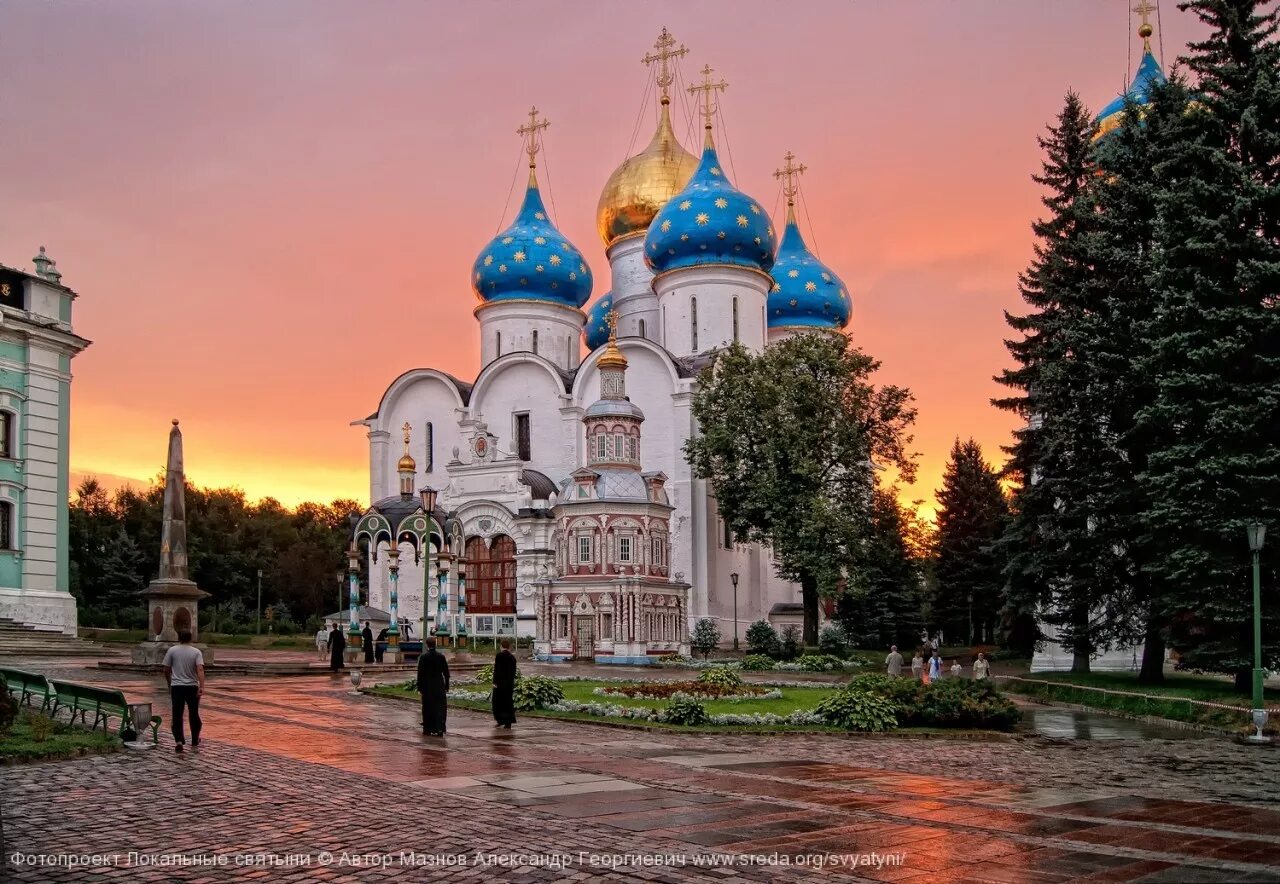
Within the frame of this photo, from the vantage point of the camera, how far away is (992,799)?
10328 millimetres

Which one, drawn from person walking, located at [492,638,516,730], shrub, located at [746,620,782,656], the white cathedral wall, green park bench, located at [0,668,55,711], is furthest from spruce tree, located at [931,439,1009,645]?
green park bench, located at [0,668,55,711]

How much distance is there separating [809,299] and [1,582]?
123ft

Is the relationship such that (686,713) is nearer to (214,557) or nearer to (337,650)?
(337,650)

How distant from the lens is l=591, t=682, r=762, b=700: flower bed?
21.4 meters

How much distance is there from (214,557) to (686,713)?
50764mm

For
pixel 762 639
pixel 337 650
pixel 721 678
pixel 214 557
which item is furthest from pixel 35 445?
pixel 214 557

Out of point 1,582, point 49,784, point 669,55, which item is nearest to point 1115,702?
point 49,784

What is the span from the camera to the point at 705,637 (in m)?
44.8

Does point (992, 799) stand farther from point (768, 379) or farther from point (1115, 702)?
point (768, 379)

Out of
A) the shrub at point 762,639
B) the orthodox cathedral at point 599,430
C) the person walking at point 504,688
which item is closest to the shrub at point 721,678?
the person walking at point 504,688

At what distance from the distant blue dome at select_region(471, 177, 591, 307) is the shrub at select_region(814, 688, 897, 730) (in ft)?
129

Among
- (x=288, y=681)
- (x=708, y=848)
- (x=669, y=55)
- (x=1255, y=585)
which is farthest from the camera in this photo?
(x=669, y=55)

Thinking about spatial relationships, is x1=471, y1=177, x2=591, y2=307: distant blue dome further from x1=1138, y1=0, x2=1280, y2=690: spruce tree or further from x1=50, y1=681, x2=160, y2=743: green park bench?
x1=50, y1=681, x2=160, y2=743: green park bench

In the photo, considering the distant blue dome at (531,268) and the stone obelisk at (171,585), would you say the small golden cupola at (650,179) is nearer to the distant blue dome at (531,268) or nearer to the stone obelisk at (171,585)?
the distant blue dome at (531,268)
